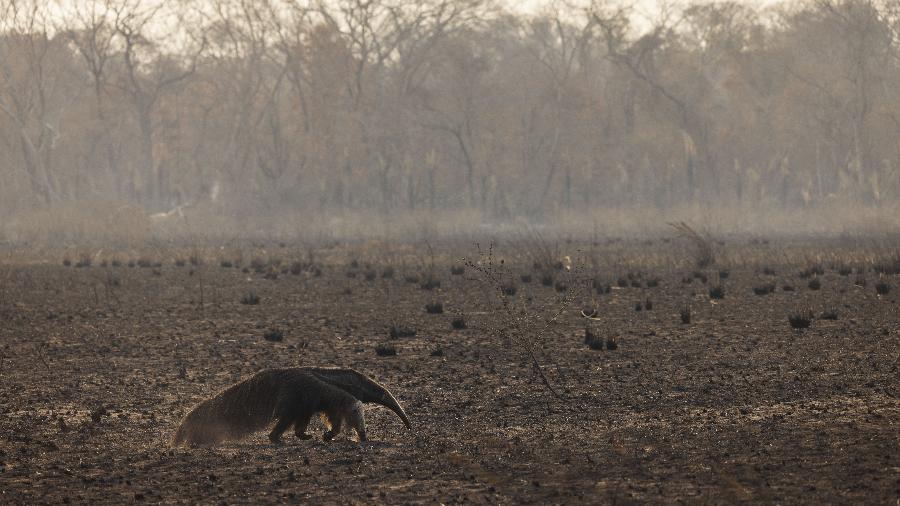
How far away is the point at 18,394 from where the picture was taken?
38.7 feet

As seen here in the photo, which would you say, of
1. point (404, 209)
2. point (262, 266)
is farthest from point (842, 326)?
point (404, 209)

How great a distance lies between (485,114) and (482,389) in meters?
51.0

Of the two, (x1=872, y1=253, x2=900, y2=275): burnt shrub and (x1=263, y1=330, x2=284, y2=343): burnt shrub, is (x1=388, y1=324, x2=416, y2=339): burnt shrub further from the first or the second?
(x1=872, y1=253, x2=900, y2=275): burnt shrub

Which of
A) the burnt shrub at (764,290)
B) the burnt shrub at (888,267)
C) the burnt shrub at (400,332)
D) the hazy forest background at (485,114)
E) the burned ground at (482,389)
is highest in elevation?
the hazy forest background at (485,114)

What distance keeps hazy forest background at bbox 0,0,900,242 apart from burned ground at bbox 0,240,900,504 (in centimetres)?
3348

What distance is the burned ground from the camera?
25.8ft

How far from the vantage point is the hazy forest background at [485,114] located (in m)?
58.6

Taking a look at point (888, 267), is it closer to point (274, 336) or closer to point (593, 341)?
point (593, 341)

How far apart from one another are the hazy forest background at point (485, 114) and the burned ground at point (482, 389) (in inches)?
1318

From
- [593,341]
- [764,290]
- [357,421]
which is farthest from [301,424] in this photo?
[764,290]

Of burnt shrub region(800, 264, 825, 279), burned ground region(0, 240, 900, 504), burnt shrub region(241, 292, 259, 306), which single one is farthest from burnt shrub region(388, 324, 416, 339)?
burnt shrub region(800, 264, 825, 279)

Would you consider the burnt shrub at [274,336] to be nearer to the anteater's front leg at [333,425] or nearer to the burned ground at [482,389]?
the burned ground at [482,389]

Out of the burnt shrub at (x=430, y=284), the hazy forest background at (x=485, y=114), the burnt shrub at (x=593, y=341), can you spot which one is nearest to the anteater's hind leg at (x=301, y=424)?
the burnt shrub at (x=593, y=341)

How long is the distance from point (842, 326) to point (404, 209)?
1747 inches
